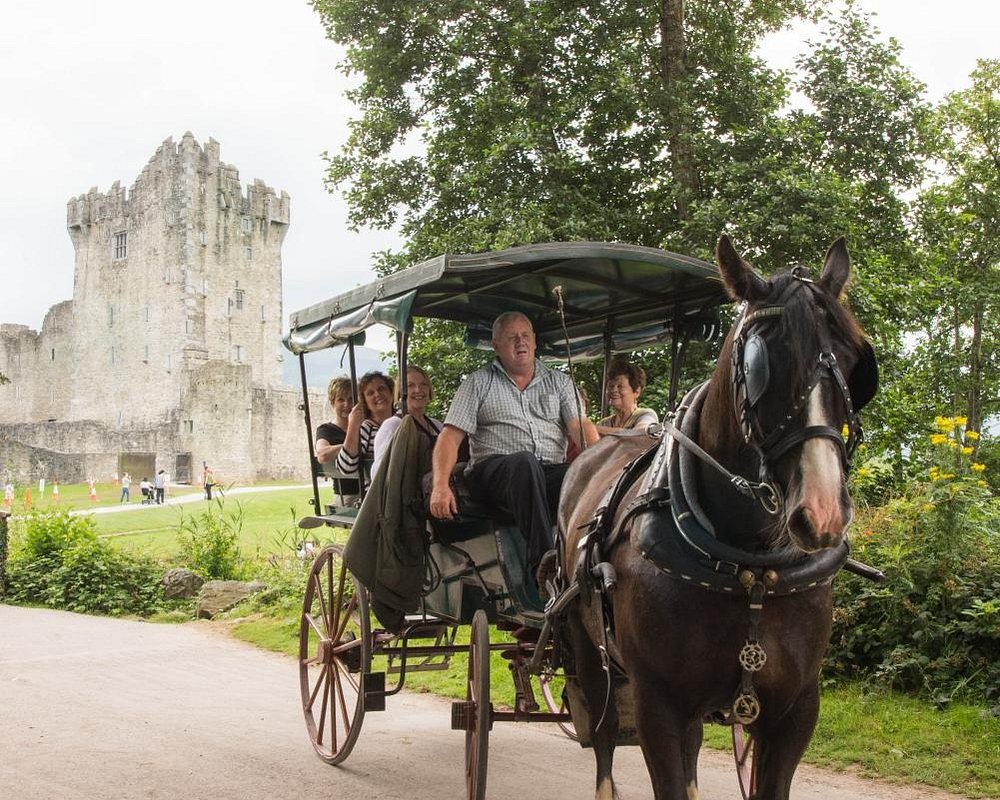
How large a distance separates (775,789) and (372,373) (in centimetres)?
426

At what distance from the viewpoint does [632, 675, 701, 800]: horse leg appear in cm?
338

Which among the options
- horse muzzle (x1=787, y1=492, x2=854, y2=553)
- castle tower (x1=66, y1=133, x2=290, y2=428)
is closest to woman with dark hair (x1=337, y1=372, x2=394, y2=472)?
horse muzzle (x1=787, y1=492, x2=854, y2=553)

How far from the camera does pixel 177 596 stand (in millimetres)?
14852

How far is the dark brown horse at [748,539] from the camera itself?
2859mm

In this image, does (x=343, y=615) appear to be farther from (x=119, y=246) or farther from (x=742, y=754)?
(x=119, y=246)

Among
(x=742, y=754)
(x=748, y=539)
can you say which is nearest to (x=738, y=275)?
(x=748, y=539)

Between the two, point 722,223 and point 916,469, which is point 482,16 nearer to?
point 722,223

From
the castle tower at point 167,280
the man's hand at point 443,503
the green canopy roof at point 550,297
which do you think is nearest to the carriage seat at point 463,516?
the man's hand at point 443,503

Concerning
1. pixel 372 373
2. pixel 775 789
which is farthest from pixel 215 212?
pixel 775 789

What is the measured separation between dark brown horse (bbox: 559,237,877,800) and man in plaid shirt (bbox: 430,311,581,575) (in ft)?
4.32

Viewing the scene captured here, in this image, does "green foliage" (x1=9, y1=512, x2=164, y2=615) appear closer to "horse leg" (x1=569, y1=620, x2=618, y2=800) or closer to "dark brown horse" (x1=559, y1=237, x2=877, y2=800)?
"horse leg" (x1=569, y1=620, x2=618, y2=800)

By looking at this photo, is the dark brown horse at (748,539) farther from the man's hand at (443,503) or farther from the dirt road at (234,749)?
the dirt road at (234,749)

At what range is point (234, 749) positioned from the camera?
669cm

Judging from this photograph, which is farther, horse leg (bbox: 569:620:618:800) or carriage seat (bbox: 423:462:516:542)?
carriage seat (bbox: 423:462:516:542)
